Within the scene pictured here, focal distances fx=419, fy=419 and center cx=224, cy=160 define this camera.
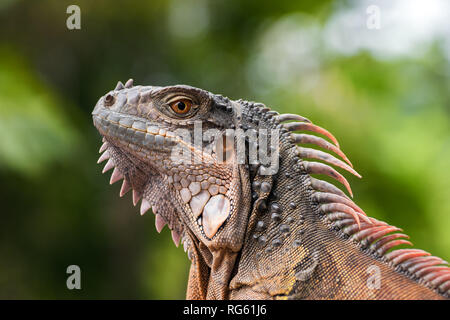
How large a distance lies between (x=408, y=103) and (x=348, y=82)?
1483 millimetres

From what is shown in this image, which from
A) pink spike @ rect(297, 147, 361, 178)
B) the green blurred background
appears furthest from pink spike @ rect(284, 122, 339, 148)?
the green blurred background

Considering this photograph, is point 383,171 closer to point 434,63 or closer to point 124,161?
point 434,63

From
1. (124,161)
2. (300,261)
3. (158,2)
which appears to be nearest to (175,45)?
(158,2)

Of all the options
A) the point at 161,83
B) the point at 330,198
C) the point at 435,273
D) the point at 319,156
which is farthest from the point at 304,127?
the point at 161,83

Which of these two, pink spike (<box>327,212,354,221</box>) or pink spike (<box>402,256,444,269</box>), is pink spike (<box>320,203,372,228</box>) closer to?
pink spike (<box>327,212,354,221</box>)

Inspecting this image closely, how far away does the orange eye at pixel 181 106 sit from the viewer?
2270mm

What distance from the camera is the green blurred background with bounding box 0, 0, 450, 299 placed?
696 cm

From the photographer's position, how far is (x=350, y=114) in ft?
24.7

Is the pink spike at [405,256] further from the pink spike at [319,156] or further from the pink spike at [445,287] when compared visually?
the pink spike at [319,156]

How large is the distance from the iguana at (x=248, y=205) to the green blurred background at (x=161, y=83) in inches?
184

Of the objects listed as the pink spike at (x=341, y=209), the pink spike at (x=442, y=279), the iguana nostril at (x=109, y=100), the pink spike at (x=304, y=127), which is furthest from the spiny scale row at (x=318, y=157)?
the iguana nostril at (x=109, y=100)

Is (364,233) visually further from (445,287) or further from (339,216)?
(445,287)

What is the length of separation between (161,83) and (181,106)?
6.29m

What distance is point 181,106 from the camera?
2273 millimetres
